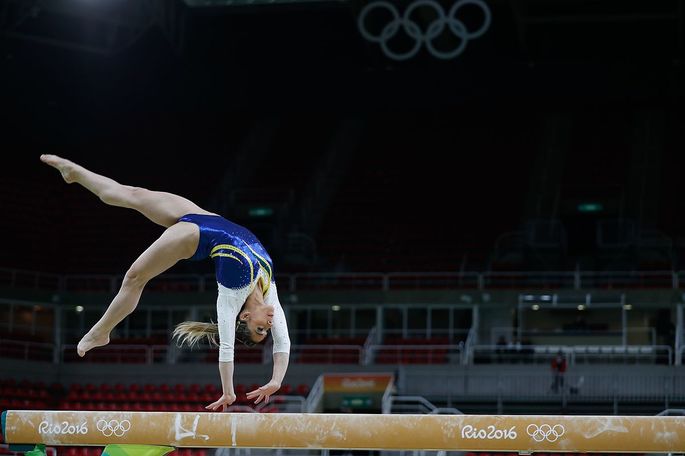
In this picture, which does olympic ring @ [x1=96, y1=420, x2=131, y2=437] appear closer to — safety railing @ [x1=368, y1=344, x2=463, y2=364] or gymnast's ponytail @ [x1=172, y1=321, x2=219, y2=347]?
gymnast's ponytail @ [x1=172, y1=321, x2=219, y2=347]

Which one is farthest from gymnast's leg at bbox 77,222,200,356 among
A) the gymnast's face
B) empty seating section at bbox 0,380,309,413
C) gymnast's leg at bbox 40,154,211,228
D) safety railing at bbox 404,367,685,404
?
safety railing at bbox 404,367,685,404

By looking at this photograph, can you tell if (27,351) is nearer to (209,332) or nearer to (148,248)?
(148,248)

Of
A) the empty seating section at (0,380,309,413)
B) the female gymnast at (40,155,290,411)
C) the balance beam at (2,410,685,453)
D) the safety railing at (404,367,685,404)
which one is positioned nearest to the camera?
the female gymnast at (40,155,290,411)

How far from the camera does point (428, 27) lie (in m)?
34.1

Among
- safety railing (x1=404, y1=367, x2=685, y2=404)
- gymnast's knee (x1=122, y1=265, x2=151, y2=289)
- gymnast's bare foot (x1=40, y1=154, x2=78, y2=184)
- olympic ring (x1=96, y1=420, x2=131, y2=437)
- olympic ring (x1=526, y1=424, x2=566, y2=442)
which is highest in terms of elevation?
gymnast's bare foot (x1=40, y1=154, x2=78, y2=184)

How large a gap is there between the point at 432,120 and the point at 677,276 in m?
11.9

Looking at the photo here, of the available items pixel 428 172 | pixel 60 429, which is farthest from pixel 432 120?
pixel 60 429

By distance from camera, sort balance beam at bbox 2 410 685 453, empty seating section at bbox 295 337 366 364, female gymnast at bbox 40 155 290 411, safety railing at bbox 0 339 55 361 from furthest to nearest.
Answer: safety railing at bbox 0 339 55 361 → empty seating section at bbox 295 337 366 364 → balance beam at bbox 2 410 685 453 → female gymnast at bbox 40 155 290 411

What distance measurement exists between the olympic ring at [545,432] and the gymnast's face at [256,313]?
2.35 metres

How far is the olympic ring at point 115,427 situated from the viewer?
1015 centimetres

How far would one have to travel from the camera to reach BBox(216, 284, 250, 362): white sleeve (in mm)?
9383

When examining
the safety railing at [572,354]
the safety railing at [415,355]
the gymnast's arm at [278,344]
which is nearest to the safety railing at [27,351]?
the safety railing at [415,355]

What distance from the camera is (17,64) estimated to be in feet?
118

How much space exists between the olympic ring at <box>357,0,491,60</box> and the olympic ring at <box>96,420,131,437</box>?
77.5 ft
